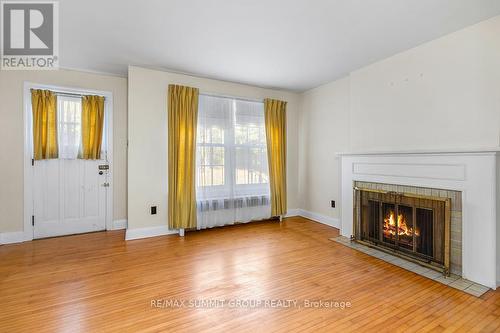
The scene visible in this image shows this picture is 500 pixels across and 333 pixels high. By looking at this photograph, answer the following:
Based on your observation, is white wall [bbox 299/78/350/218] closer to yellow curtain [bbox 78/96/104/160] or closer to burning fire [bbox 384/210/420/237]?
burning fire [bbox 384/210/420/237]

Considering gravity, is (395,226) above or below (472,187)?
below

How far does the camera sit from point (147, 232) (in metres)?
3.64

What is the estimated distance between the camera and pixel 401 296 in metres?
2.07

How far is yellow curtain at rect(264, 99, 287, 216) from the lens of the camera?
4.52 metres

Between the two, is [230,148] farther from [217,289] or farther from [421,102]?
[421,102]

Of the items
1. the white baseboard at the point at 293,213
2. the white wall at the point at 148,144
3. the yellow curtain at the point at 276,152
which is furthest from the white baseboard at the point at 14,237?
the white baseboard at the point at 293,213

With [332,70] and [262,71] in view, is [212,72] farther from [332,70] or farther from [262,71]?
[332,70]

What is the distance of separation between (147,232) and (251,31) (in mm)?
3046

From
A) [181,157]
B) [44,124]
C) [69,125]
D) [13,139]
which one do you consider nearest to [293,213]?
[181,157]

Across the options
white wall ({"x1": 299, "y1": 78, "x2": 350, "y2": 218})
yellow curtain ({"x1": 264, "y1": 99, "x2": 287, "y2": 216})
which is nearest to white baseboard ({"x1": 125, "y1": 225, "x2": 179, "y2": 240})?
yellow curtain ({"x1": 264, "y1": 99, "x2": 287, "y2": 216})

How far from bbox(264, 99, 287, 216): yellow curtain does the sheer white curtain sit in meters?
0.09

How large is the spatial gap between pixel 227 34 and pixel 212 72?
1.16 m

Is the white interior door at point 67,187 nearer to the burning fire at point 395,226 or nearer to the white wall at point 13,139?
the white wall at point 13,139

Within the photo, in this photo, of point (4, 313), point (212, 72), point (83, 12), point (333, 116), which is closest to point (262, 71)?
point (212, 72)
